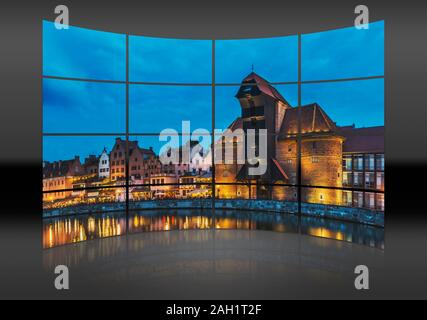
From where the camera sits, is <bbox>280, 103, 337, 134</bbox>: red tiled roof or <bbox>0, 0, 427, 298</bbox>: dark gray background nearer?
<bbox>0, 0, 427, 298</bbox>: dark gray background

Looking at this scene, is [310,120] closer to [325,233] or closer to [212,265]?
[325,233]

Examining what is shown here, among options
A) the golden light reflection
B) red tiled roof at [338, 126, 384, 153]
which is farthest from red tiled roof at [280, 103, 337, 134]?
the golden light reflection

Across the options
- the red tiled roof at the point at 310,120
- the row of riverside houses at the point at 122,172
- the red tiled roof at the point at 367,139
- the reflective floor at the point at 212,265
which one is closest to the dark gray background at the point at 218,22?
the reflective floor at the point at 212,265

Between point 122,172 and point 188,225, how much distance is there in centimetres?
3558

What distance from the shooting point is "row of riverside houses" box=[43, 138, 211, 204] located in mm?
34969

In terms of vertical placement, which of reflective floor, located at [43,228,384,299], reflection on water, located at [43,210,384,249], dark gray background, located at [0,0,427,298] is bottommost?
reflective floor, located at [43,228,384,299]

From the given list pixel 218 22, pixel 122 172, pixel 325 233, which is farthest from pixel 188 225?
pixel 122 172

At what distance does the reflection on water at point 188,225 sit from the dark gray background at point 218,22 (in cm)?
58

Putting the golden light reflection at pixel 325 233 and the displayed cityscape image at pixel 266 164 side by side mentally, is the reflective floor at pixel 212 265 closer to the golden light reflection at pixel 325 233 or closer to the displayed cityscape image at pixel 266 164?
the golden light reflection at pixel 325 233

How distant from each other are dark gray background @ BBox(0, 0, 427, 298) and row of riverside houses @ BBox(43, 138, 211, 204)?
26980 millimetres

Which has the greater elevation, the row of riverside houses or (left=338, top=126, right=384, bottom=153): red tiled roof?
(left=338, top=126, right=384, bottom=153): red tiled roof

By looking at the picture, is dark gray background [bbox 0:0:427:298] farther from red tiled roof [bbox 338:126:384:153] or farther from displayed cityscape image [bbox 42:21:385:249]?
red tiled roof [bbox 338:126:384:153]
